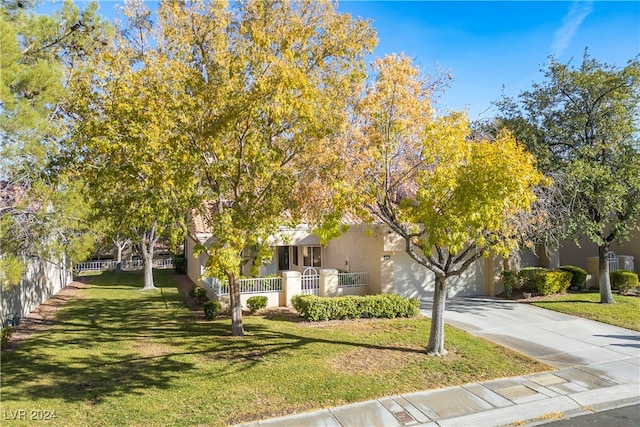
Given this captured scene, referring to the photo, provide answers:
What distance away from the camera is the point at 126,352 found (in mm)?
10852

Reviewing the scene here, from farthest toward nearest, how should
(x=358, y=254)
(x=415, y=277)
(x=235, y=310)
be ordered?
(x=358, y=254), (x=415, y=277), (x=235, y=310)

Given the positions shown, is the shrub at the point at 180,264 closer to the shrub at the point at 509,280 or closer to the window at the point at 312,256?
the window at the point at 312,256

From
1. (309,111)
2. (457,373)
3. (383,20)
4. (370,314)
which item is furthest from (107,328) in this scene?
(383,20)

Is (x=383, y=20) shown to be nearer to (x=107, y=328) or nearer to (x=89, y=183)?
(x=89, y=183)

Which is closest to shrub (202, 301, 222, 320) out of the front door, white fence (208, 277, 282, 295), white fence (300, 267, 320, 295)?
white fence (208, 277, 282, 295)

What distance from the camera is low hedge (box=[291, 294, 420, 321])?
1405 centimetres

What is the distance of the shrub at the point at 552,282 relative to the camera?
57.3ft

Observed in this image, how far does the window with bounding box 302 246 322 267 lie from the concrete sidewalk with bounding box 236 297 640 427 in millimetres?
10191

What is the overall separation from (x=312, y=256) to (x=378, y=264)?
509cm

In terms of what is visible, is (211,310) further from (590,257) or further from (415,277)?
(590,257)

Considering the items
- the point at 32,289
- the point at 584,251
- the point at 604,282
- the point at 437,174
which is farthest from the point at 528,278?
the point at 32,289

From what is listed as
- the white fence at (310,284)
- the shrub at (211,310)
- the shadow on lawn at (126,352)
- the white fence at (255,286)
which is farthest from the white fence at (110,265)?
the white fence at (310,284)

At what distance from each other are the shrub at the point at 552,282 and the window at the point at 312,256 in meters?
10.1

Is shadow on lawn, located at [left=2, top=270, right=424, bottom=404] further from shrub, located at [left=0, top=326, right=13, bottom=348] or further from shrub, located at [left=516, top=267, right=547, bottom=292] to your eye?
shrub, located at [left=516, top=267, right=547, bottom=292]
